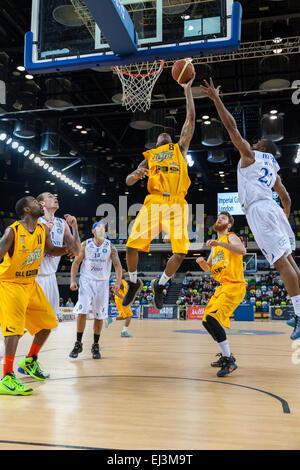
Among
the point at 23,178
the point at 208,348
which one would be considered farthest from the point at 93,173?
the point at 208,348

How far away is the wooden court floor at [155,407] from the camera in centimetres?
255

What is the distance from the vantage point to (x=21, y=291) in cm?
421

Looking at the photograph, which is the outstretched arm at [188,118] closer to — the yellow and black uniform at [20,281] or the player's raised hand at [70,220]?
the player's raised hand at [70,220]

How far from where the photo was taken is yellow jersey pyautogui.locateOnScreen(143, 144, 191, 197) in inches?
197

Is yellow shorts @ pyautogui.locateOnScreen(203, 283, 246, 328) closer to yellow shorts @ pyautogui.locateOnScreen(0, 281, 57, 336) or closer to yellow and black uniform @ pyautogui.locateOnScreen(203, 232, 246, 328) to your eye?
yellow and black uniform @ pyautogui.locateOnScreen(203, 232, 246, 328)

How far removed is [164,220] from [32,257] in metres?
1.60

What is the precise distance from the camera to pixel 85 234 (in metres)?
32.2

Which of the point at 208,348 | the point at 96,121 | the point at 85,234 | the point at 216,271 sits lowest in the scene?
the point at 208,348

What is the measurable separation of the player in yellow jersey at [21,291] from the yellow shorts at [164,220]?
887mm

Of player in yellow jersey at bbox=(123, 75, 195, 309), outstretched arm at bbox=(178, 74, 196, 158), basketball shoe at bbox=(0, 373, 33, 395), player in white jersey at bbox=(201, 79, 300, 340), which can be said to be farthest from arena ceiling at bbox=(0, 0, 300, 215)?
Answer: basketball shoe at bbox=(0, 373, 33, 395)

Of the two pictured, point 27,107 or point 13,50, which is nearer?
point 13,50

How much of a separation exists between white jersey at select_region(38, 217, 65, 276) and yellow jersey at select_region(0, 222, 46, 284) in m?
1.09
